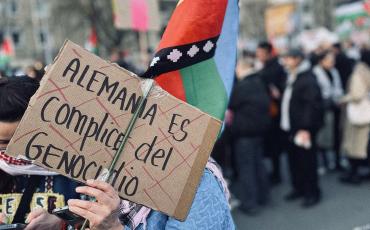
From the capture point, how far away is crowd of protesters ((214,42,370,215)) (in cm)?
536

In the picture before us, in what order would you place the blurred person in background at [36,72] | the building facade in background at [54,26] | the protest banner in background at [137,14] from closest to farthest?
the blurred person in background at [36,72] < the protest banner in background at [137,14] < the building facade in background at [54,26]

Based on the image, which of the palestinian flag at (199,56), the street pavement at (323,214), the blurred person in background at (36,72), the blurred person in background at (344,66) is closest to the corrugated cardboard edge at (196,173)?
the palestinian flag at (199,56)

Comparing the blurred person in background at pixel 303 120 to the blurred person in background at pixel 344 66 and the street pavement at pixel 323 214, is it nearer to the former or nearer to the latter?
the street pavement at pixel 323 214

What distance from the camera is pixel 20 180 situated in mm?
1958

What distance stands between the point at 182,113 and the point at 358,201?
4.53 m

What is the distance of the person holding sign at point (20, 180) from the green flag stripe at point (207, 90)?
616 mm

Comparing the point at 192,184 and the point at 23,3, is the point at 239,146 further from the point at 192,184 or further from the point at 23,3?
the point at 23,3

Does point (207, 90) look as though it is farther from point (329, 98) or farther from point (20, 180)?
point (329, 98)

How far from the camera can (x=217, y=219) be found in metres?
1.62

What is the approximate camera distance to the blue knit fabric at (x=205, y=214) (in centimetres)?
158

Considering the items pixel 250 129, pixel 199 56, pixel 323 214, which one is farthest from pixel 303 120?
pixel 199 56

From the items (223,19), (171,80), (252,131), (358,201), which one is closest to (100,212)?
(171,80)

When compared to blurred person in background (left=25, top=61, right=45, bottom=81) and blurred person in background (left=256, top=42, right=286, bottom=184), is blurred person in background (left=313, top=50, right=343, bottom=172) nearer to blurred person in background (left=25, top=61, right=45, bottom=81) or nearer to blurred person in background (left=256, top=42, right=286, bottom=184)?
blurred person in background (left=256, top=42, right=286, bottom=184)

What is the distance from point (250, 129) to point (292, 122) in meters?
0.51
